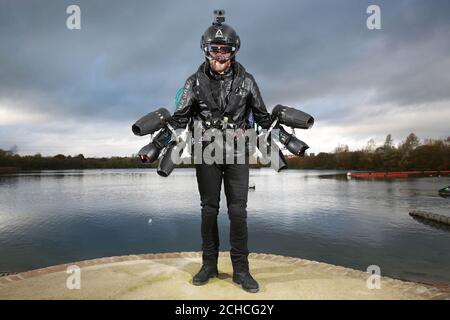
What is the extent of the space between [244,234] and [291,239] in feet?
77.0

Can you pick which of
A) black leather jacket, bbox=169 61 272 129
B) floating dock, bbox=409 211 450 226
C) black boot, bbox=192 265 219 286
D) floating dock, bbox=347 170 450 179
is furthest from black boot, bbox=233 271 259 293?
floating dock, bbox=347 170 450 179

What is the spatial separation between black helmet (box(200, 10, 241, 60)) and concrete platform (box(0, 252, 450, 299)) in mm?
3005

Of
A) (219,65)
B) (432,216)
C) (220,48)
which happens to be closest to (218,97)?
(219,65)

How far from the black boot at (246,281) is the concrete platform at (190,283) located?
0.07m

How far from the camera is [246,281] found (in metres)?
4.43

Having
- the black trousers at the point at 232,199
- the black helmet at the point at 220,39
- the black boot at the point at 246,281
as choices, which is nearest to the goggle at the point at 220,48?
the black helmet at the point at 220,39

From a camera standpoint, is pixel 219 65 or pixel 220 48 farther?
pixel 219 65

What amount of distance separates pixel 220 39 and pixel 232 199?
2030 millimetres

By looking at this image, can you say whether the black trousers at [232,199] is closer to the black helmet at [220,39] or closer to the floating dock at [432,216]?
the black helmet at [220,39]

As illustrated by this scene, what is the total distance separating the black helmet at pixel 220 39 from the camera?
4277mm

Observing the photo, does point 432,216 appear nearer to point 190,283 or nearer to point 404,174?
point 190,283

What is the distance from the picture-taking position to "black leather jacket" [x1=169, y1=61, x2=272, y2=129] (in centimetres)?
445

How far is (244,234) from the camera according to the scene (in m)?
4.55

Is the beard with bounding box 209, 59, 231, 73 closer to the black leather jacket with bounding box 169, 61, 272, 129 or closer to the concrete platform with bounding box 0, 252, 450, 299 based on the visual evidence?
the black leather jacket with bounding box 169, 61, 272, 129
